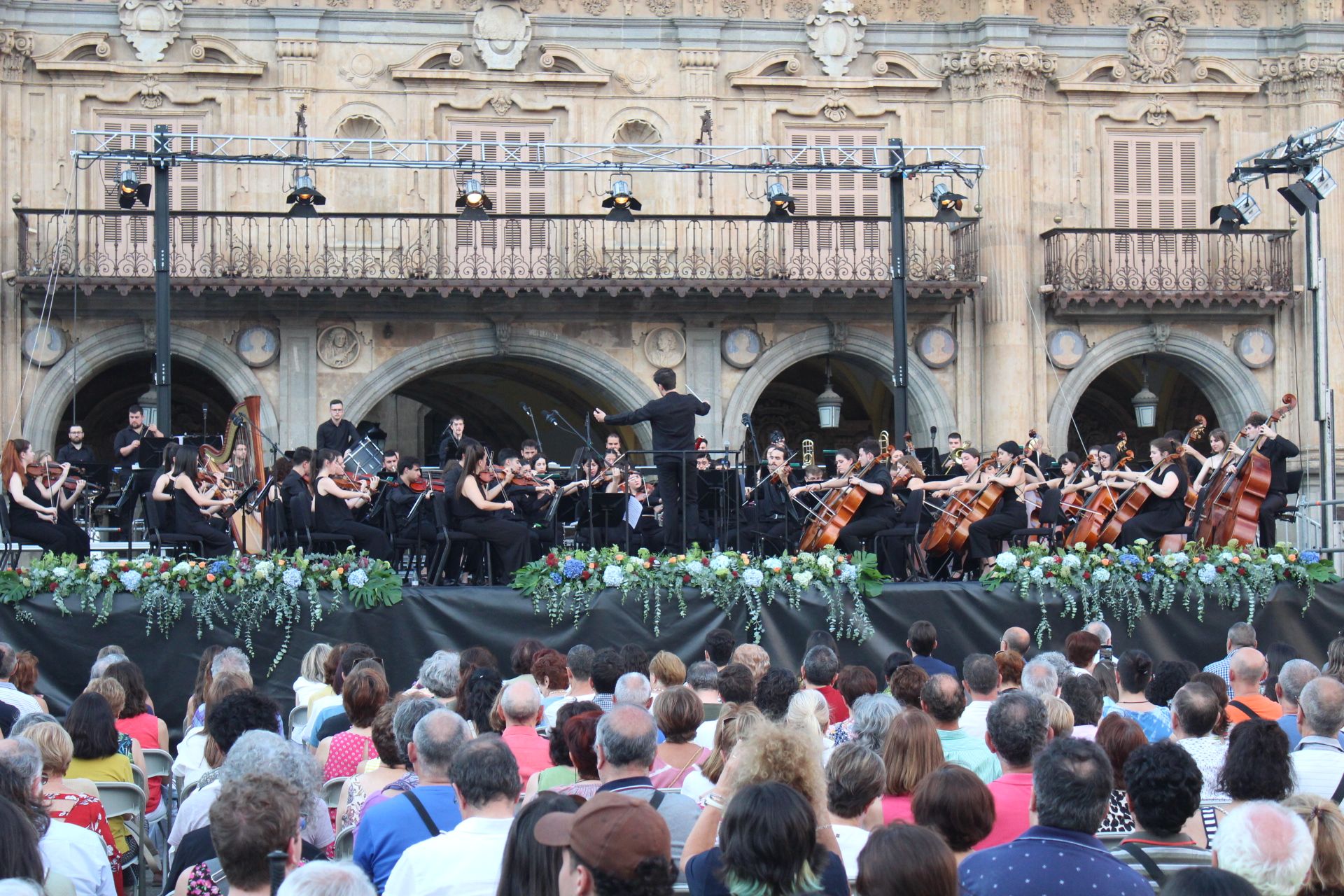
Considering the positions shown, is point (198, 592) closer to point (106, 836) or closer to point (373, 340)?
point (106, 836)

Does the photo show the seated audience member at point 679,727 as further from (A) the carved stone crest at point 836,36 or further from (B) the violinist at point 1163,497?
(A) the carved stone crest at point 836,36

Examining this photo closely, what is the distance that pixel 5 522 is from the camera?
46.0 ft

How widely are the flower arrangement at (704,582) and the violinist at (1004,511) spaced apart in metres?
1.89

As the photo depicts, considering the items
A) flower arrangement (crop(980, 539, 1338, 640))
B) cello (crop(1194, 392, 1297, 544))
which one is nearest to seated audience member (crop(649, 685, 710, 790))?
flower arrangement (crop(980, 539, 1338, 640))

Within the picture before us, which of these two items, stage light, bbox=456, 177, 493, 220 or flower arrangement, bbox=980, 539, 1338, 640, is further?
stage light, bbox=456, 177, 493, 220

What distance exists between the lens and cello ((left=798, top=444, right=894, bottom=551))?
1427 centimetres

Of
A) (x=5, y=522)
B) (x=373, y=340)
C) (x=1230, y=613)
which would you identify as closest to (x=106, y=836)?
(x=5, y=522)

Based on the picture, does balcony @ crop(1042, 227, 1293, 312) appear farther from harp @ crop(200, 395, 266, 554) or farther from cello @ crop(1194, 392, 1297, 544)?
harp @ crop(200, 395, 266, 554)

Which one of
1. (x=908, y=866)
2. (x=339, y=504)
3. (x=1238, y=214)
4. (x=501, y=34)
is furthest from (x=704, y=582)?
(x=501, y=34)

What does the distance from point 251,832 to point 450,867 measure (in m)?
0.69

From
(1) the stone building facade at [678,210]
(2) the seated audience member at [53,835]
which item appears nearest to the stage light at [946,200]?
(1) the stone building facade at [678,210]

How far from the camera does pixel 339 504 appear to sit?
47.2 ft

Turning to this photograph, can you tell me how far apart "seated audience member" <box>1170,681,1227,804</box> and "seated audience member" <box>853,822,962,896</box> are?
273 cm

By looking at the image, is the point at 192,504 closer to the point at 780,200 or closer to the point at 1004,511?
the point at 1004,511
